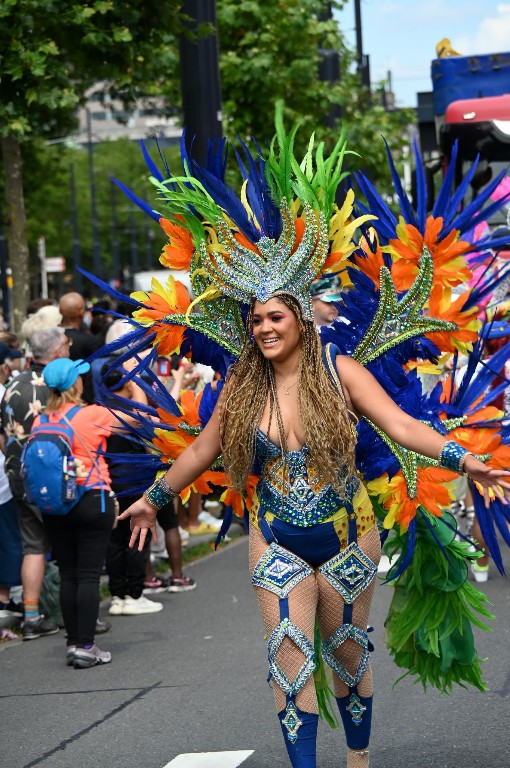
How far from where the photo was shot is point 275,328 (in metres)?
4.54

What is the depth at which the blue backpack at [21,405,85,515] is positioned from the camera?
7.47 meters

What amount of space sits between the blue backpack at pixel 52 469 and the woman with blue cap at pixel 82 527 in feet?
0.16

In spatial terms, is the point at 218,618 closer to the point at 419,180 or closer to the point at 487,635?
the point at 487,635

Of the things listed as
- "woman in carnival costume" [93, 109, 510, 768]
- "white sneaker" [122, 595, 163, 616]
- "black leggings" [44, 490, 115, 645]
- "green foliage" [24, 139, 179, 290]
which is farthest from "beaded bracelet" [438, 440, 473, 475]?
"green foliage" [24, 139, 179, 290]

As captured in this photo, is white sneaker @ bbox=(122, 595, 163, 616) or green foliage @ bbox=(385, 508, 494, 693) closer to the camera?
green foliage @ bbox=(385, 508, 494, 693)

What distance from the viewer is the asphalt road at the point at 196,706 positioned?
5.58 m

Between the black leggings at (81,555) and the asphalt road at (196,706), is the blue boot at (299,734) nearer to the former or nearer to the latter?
the asphalt road at (196,706)

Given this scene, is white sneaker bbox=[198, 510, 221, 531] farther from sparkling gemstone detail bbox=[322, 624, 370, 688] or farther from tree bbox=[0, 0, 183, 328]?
sparkling gemstone detail bbox=[322, 624, 370, 688]

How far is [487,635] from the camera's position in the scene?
24.3 feet

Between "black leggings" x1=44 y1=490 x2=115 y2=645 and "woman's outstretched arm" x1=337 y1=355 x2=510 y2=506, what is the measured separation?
3316 mm

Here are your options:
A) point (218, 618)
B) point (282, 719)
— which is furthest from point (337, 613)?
point (218, 618)

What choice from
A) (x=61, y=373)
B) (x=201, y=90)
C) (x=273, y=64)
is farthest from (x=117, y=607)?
(x=273, y=64)

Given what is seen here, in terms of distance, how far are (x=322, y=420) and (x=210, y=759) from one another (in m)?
1.78

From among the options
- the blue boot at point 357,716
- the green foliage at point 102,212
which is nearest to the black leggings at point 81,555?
the blue boot at point 357,716
